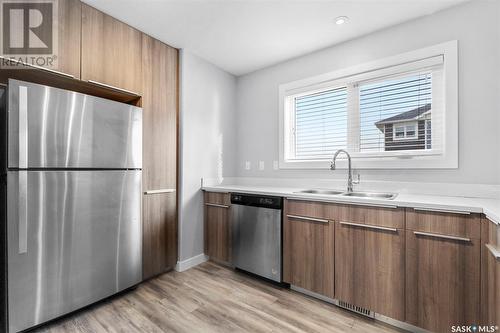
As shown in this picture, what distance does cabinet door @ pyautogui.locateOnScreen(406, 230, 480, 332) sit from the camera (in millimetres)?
1410

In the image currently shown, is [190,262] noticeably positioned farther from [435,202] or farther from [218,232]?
[435,202]

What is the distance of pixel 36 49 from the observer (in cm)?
167

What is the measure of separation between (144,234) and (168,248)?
1.18ft

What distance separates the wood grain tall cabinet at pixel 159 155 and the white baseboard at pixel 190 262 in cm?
9

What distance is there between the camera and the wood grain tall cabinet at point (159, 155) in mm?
2344

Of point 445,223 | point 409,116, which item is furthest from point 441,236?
point 409,116

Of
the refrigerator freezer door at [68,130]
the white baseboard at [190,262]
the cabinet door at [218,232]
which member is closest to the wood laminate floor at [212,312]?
the white baseboard at [190,262]

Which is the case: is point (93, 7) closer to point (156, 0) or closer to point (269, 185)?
point (156, 0)

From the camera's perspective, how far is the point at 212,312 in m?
1.88

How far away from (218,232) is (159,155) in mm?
1100

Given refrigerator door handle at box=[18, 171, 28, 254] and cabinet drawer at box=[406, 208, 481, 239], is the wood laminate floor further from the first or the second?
cabinet drawer at box=[406, 208, 481, 239]

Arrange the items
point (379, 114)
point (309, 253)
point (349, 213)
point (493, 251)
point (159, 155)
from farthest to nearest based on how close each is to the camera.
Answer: point (159, 155), point (379, 114), point (309, 253), point (349, 213), point (493, 251)

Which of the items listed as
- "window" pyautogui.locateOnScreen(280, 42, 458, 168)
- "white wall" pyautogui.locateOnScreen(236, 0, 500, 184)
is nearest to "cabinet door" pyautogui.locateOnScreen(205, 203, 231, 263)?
"window" pyautogui.locateOnScreen(280, 42, 458, 168)

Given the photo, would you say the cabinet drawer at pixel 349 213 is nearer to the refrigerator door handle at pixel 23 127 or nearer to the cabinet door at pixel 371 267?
the cabinet door at pixel 371 267
